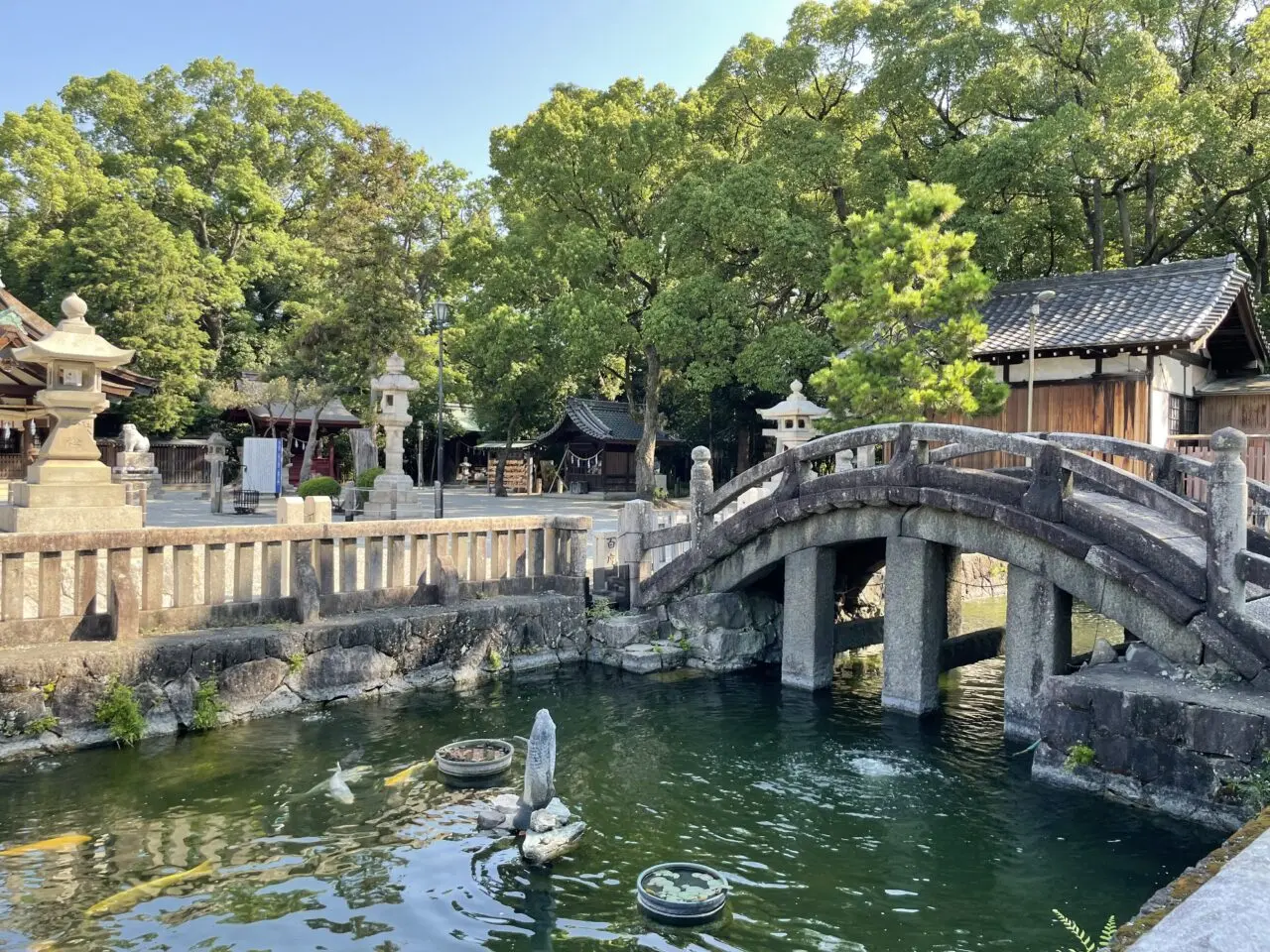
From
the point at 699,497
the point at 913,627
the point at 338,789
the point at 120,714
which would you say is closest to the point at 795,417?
the point at 699,497

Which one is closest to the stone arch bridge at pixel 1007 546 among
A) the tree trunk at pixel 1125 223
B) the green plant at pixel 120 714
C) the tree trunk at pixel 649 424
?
the green plant at pixel 120 714

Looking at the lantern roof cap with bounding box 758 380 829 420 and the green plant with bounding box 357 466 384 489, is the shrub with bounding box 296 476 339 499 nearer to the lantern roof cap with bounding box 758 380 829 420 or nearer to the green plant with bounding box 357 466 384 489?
the green plant with bounding box 357 466 384 489

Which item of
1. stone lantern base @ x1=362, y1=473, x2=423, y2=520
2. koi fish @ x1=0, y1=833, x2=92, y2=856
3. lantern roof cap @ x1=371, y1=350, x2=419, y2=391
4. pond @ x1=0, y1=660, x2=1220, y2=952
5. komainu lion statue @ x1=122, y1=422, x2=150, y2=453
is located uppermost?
lantern roof cap @ x1=371, y1=350, x2=419, y2=391

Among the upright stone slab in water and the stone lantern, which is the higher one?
the stone lantern

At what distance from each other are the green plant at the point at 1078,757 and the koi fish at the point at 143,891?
741cm

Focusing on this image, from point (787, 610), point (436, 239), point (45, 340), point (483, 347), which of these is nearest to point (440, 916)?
point (787, 610)

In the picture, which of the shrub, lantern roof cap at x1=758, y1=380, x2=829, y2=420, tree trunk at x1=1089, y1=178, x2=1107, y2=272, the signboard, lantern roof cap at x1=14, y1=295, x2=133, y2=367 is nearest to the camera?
lantern roof cap at x1=14, y1=295, x2=133, y2=367

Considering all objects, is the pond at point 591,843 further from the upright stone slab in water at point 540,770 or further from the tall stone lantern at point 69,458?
the tall stone lantern at point 69,458

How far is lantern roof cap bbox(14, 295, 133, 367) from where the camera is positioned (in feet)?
39.9

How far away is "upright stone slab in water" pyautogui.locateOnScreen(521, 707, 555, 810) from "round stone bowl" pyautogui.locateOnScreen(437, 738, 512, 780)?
1.13 m

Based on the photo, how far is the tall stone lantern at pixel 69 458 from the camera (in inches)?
462

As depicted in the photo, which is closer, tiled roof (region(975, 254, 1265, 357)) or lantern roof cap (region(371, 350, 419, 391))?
tiled roof (region(975, 254, 1265, 357))

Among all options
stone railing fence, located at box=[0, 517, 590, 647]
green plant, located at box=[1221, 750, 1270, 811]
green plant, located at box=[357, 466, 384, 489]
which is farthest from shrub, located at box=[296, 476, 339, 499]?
green plant, located at box=[1221, 750, 1270, 811]

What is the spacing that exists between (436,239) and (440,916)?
33966 mm
